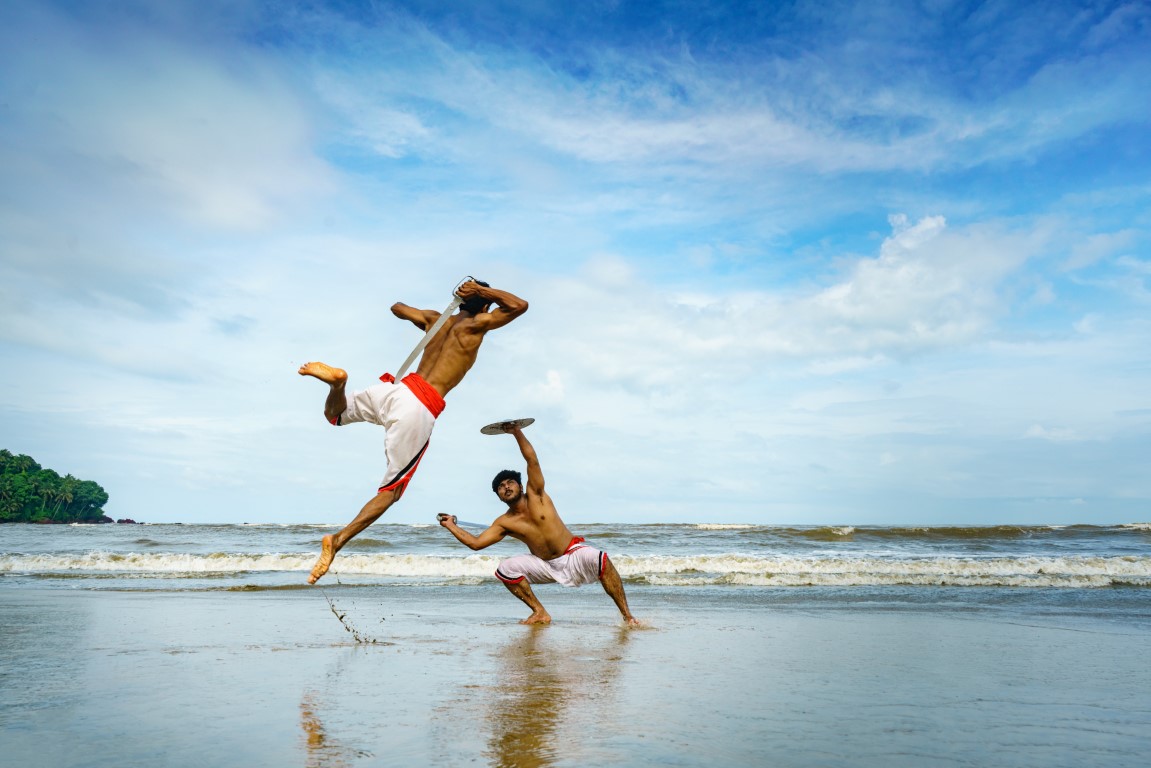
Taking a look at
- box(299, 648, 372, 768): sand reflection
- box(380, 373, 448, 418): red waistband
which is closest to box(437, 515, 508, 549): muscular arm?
box(380, 373, 448, 418): red waistband

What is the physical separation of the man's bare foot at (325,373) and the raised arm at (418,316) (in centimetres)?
92

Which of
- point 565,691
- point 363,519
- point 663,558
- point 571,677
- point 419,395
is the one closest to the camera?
point 565,691

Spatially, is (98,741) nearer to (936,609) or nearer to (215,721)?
(215,721)

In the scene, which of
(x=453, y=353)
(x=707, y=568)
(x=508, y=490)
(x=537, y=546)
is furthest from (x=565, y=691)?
(x=707, y=568)

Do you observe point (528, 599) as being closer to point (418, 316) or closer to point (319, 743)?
point (418, 316)

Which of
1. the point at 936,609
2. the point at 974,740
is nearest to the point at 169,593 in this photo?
the point at 936,609

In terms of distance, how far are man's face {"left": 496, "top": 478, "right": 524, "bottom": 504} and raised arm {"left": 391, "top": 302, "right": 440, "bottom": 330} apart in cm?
225

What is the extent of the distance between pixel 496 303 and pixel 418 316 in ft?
2.49

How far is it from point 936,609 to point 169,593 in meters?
10.3

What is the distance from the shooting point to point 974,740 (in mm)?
3697

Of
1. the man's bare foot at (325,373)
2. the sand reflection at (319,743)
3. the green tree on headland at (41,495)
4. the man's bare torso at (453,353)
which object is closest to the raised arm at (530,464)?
the man's bare torso at (453,353)

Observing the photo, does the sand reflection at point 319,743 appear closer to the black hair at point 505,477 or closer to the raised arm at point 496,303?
the raised arm at point 496,303

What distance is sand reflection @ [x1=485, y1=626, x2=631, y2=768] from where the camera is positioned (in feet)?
11.1

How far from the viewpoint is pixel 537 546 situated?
8.84m
